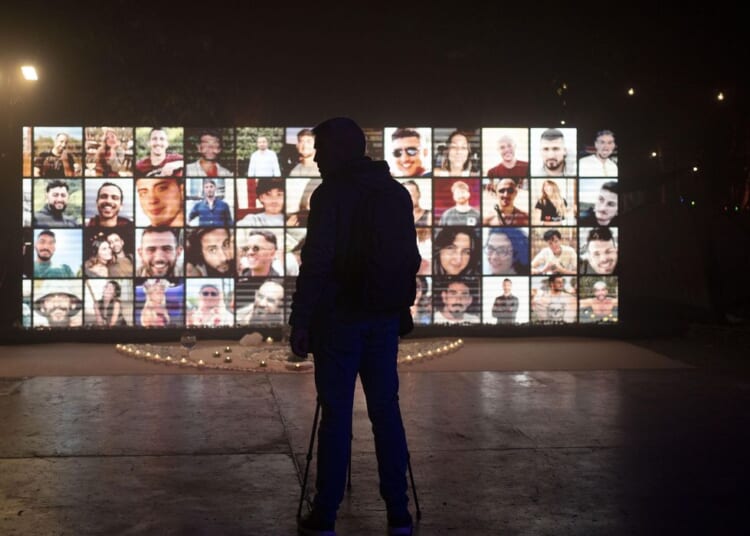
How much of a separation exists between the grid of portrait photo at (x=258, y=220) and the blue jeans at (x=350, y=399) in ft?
24.6

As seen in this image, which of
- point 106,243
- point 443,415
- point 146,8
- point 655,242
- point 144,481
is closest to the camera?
point 144,481

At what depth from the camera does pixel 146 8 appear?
41.6 feet

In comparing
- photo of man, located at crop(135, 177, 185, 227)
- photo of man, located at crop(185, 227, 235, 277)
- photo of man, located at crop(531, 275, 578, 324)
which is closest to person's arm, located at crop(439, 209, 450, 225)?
photo of man, located at crop(531, 275, 578, 324)

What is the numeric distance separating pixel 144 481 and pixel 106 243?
23.7ft

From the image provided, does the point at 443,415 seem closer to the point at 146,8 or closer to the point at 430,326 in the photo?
the point at 430,326

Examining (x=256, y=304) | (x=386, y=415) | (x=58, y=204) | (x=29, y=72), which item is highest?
(x=29, y=72)

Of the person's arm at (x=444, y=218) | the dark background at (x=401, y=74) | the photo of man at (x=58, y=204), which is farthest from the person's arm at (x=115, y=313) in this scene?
the person's arm at (x=444, y=218)

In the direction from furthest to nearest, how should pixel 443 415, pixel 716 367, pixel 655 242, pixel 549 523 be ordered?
pixel 655 242 < pixel 716 367 < pixel 443 415 < pixel 549 523

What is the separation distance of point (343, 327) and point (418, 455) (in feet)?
5.98

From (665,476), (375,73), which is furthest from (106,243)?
(665,476)

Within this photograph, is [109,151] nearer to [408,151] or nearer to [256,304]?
[256,304]

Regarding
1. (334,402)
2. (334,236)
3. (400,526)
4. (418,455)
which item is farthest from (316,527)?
(418,455)

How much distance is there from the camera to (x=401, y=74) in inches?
494

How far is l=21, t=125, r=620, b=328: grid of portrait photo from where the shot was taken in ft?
38.9
